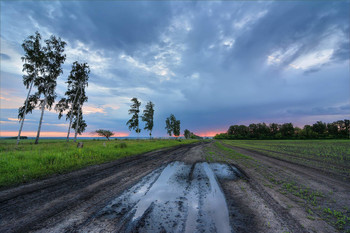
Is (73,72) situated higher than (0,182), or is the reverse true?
(73,72)

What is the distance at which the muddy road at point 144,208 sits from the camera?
111 inches

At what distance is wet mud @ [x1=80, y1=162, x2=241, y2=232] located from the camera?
278cm

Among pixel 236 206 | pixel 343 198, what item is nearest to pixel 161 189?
pixel 236 206

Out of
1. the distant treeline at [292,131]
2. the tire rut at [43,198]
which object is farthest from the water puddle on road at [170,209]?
the distant treeline at [292,131]

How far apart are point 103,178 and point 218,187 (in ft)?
17.1

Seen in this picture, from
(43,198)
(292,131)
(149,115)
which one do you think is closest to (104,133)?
(149,115)

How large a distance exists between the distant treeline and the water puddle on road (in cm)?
11802

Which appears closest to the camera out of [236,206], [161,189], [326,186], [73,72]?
[236,206]

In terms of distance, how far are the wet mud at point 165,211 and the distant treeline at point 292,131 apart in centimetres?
11812

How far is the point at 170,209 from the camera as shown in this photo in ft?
11.8

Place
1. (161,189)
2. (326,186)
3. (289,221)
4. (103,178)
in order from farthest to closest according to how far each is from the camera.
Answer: (103,178)
(326,186)
(161,189)
(289,221)

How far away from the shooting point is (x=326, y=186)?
5.47 meters

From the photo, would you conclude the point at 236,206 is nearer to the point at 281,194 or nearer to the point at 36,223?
the point at 281,194

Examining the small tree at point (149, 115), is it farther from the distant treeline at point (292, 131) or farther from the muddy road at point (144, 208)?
the distant treeline at point (292, 131)
